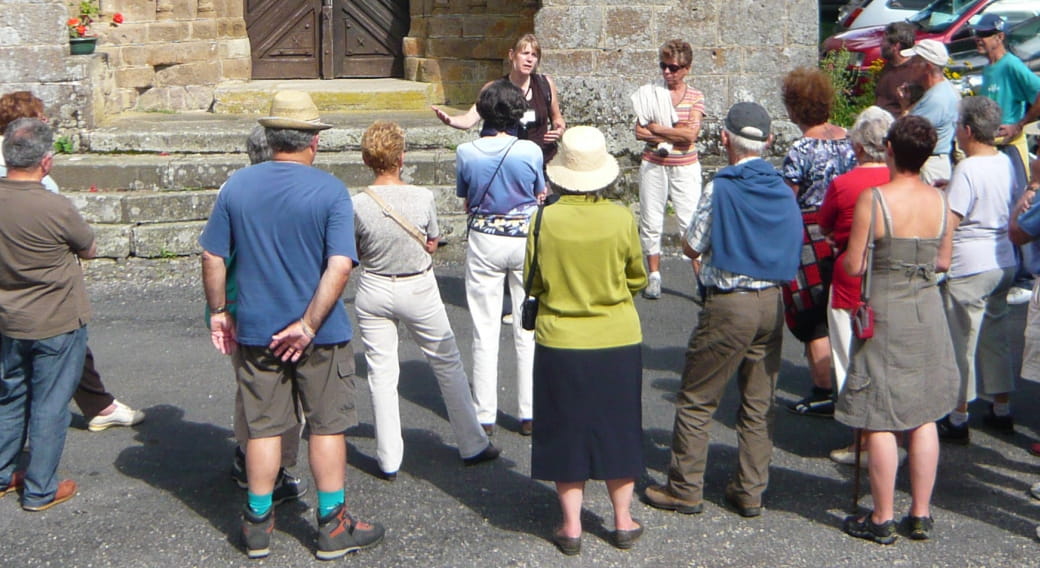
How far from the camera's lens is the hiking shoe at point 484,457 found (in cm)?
540

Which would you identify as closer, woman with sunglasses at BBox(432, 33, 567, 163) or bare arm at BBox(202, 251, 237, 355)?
bare arm at BBox(202, 251, 237, 355)

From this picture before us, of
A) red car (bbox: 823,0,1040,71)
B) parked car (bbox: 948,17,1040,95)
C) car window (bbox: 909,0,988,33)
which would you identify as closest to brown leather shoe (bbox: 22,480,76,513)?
parked car (bbox: 948,17,1040,95)

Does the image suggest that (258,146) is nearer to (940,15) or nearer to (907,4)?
(940,15)

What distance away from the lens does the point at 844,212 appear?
5.08m

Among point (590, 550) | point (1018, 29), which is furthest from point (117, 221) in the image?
point (1018, 29)

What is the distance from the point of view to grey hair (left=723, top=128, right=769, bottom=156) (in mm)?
4699

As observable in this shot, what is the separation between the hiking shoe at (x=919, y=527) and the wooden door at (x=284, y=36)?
29.2 feet

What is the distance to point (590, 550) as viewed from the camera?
15.1ft

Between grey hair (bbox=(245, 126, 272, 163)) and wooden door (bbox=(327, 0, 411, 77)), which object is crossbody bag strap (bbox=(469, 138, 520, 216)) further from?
wooden door (bbox=(327, 0, 411, 77))

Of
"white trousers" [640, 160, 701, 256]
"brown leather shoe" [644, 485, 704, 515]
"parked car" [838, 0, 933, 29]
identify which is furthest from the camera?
"parked car" [838, 0, 933, 29]

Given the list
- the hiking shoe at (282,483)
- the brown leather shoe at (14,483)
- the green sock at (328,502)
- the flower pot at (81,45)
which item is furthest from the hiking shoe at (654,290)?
the flower pot at (81,45)

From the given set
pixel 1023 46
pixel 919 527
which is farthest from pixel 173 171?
pixel 1023 46

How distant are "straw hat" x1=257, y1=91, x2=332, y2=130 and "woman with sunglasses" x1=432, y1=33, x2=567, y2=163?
268 cm

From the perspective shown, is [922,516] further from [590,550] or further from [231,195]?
[231,195]
